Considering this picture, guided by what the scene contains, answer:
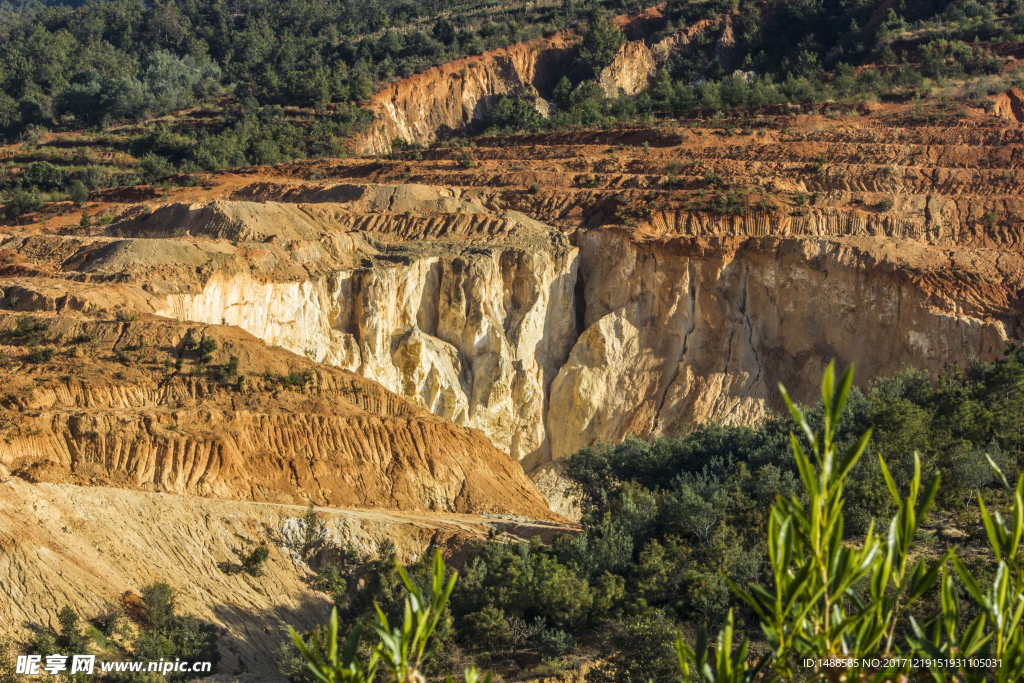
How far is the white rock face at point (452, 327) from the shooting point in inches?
1287

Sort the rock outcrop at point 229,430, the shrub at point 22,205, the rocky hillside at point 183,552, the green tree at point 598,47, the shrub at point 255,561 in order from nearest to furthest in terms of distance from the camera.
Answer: the rocky hillside at point 183,552, the shrub at point 255,561, the rock outcrop at point 229,430, the shrub at point 22,205, the green tree at point 598,47

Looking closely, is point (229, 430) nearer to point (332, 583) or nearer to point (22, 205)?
point (332, 583)

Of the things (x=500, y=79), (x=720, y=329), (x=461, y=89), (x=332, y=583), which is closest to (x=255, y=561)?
(x=332, y=583)

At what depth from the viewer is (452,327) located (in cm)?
3622

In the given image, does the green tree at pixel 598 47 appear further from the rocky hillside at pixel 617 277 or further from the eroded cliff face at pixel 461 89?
the rocky hillside at pixel 617 277

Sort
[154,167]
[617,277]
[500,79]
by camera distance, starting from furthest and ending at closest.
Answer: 1. [500,79]
2. [154,167]
3. [617,277]

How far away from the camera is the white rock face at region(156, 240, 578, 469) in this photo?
3269 centimetres

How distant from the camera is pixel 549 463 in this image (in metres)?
36.1

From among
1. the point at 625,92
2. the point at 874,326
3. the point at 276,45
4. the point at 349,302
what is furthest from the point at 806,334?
the point at 276,45

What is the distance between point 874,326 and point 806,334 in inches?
90.6

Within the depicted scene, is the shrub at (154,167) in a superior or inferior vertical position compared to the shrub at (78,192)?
superior

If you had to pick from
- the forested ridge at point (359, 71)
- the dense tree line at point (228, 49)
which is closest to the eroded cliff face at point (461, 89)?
the forested ridge at point (359, 71)

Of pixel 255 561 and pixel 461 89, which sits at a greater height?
pixel 461 89

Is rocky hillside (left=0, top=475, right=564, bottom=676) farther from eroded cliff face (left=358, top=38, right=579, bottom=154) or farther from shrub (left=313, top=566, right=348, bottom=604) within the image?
eroded cliff face (left=358, top=38, right=579, bottom=154)
